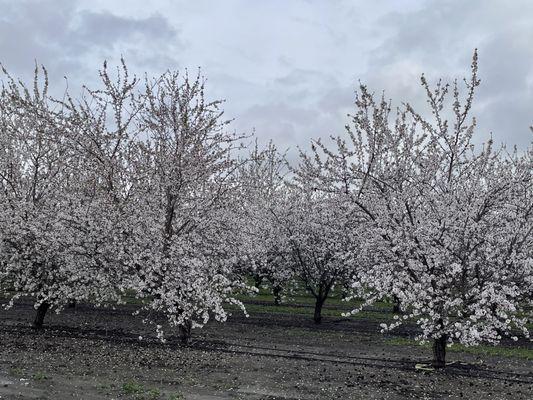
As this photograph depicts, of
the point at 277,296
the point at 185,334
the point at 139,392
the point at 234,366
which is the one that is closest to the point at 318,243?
the point at 277,296

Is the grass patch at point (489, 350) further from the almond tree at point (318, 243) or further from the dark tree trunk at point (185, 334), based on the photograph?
the dark tree trunk at point (185, 334)

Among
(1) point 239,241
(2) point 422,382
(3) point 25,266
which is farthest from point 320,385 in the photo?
(3) point 25,266

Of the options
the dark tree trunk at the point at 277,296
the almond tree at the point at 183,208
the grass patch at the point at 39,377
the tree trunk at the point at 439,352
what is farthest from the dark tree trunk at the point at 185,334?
the dark tree trunk at the point at 277,296

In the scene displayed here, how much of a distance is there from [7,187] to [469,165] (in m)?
17.1

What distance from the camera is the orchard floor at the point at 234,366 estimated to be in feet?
40.7

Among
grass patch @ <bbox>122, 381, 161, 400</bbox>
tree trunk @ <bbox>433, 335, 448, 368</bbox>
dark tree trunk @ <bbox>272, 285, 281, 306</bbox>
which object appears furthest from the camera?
dark tree trunk @ <bbox>272, 285, 281, 306</bbox>

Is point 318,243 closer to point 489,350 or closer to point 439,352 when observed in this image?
point 489,350

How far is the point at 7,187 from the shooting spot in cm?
2133

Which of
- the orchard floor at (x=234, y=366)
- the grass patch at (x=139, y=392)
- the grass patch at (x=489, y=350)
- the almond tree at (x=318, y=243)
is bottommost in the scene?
the grass patch at (x=139, y=392)

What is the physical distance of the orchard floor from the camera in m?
12.4

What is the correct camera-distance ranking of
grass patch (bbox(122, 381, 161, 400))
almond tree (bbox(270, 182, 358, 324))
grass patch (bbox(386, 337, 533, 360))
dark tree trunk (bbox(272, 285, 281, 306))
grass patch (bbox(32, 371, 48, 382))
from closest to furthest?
grass patch (bbox(122, 381, 161, 400)) < grass patch (bbox(32, 371, 48, 382)) < grass patch (bbox(386, 337, 533, 360)) < almond tree (bbox(270, 182, 358, 324)) < dark tree trunk (bbox(272, 285, 281, 306))

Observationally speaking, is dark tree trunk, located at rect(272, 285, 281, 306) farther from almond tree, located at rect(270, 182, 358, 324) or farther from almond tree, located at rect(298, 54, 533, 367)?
almond tree, located at rect(298, 54, 533, 367)

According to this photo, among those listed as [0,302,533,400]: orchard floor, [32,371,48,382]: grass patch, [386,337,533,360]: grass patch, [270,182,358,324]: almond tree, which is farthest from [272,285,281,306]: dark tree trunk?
[32,371,48,382]: grass patch

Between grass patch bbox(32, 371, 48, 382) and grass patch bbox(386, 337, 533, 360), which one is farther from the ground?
grass patch bbox(386, 337, 533, 360)
